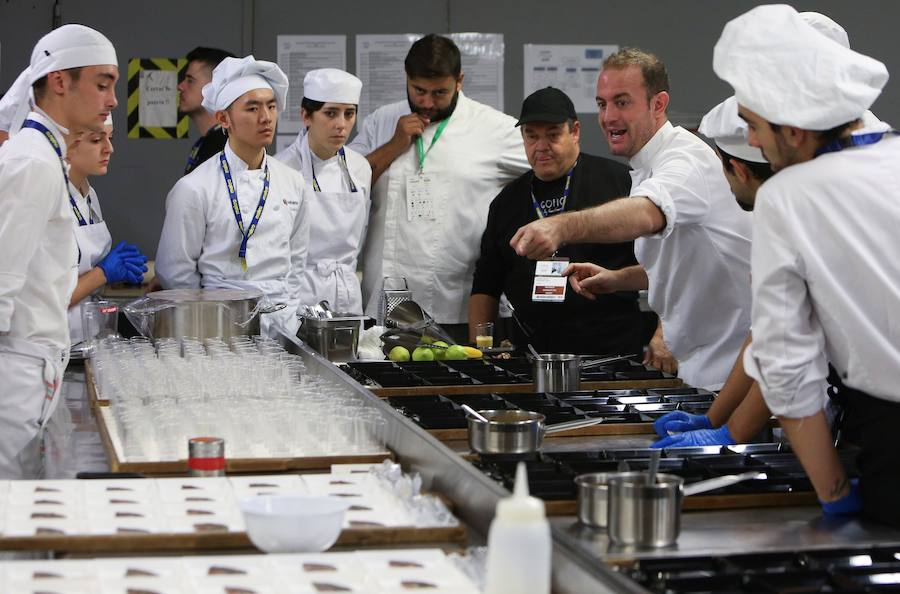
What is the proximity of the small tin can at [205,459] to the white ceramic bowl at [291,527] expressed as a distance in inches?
18.8

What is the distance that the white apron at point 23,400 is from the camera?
2744mm

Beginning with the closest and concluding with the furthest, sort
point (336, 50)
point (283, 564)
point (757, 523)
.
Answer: point (283, 564)
point (757, 523)
point (336, 50)

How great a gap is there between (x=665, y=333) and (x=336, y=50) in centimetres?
347

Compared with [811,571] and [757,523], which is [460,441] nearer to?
[757,523]

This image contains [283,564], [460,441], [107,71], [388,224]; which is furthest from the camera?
[388,224]

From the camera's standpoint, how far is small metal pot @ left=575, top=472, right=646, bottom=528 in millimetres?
1654

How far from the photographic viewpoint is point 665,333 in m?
3.24

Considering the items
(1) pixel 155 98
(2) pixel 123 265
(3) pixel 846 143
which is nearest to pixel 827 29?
(3) pixel 846 143

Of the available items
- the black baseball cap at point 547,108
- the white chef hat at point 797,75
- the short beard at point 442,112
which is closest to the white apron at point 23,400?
the white chef hat at point 797,75

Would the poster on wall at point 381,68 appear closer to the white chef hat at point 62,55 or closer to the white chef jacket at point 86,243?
the white chef jacket at point 86,243

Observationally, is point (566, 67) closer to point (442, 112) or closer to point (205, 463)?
point (442, 112)

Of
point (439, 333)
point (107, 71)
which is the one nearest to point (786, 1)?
point (439, 333)

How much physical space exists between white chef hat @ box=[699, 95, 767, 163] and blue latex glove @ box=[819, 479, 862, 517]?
2.29ft

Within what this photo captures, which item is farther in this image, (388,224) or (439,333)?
(388,224)
